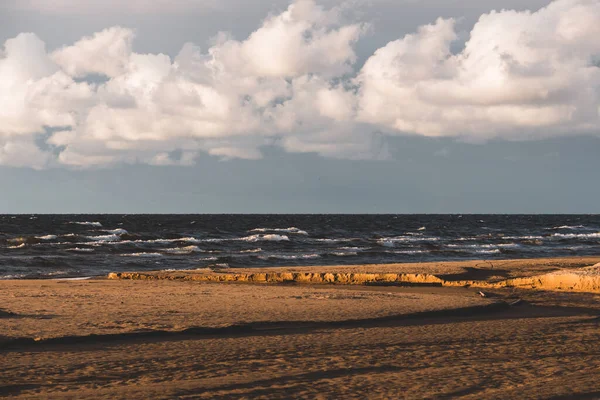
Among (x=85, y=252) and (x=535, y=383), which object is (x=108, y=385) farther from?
(x=85, y=252)

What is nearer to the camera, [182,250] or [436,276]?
[436,276]

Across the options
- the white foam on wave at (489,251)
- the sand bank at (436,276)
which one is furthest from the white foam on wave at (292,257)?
the sand bank at (436,276)

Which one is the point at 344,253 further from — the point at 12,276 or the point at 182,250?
the point at 12,276

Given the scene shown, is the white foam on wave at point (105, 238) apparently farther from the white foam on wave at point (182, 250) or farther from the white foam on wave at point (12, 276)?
the white foam on wave at point (12, 276)

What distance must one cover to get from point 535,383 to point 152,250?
40254 mm

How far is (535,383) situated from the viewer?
861 cm

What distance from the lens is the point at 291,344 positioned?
10.8m

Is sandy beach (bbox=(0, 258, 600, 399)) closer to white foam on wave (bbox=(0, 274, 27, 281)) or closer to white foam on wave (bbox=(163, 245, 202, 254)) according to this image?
white foam on wave (bbox=(0, 274, 27, 281))

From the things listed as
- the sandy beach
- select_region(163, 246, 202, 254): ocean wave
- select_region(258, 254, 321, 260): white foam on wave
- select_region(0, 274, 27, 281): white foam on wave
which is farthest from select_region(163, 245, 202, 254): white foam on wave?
the sandy beach

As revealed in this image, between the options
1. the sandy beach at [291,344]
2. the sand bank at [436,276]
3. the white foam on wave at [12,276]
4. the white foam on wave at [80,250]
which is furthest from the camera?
the white foam on wave at [80,250]

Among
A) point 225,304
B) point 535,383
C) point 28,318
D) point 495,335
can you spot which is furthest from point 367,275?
point 535,383

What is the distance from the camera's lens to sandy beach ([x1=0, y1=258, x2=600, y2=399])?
826 centimetres

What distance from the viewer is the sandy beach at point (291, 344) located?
8258 millimetres

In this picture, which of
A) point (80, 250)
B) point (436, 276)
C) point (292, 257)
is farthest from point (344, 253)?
point (436, 276)
